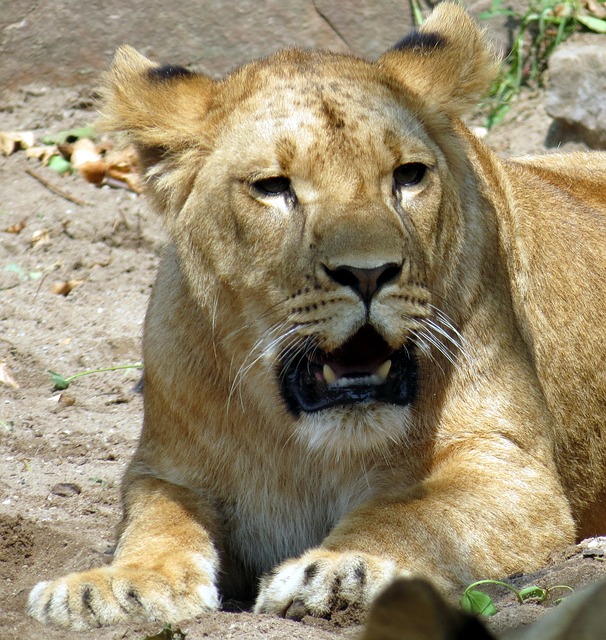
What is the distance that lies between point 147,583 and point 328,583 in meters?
0.53

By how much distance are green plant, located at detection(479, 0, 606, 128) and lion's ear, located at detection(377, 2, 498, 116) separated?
377cm

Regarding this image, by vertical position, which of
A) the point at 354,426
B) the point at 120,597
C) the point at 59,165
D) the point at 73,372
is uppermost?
the point at 354,426

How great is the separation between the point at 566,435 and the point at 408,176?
1209 mm

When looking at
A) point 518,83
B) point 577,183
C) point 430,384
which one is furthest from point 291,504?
point 518,83

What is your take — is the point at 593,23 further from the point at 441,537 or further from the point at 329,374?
the point at 441,537

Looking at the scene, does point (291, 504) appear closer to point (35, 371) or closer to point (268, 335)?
point (268, 335)

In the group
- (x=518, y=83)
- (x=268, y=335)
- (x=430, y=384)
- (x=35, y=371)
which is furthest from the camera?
(x=518, y=83)

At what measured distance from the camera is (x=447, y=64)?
395cm

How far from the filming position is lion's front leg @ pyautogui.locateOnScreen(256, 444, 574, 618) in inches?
121

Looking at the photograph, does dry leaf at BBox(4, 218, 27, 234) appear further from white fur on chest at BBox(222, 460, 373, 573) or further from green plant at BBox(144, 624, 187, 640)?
green plant at BBox(144, 624, 187, 640)

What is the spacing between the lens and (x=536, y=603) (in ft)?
9.75

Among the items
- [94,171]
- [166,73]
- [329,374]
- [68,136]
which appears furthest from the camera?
[68,136]

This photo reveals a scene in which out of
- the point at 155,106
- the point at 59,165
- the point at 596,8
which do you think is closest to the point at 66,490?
the point at 155,106

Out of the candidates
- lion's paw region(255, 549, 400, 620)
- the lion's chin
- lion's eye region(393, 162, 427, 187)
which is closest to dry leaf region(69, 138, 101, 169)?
lion's eye region(393, 162, 427, 187)
